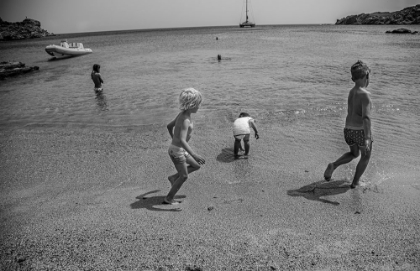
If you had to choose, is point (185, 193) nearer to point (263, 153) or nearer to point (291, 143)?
point (263, 153)

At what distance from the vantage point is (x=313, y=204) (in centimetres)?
393

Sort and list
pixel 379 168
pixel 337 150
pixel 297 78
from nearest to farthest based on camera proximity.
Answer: pixel 379 168
pixel 337 150
pixel 297 78

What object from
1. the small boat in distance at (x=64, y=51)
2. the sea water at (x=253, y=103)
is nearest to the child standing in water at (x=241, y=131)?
the sea water at (x=253, y=103)

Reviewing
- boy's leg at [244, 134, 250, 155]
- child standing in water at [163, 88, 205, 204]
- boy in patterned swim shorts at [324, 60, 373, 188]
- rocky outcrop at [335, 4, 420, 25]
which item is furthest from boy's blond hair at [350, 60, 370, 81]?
rocky outcrop at [335, 4, 420, 25]

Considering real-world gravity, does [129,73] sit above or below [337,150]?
above

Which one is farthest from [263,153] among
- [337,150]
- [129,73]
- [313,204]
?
[129,73]

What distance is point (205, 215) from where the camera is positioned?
3.74 meters

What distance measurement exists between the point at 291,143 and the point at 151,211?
12.8ft

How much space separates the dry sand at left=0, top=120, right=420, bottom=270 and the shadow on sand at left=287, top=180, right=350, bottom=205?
0.02 metres

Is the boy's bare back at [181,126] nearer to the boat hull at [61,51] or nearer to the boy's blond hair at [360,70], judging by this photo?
the boy's blond hair at [360,70]

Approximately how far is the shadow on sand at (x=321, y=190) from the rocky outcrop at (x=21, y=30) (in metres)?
164

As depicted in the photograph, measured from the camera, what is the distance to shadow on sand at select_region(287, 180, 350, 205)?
416cm

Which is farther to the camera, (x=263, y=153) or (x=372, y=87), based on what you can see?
(x=372, y=87)

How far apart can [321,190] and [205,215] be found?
1.96 meters
